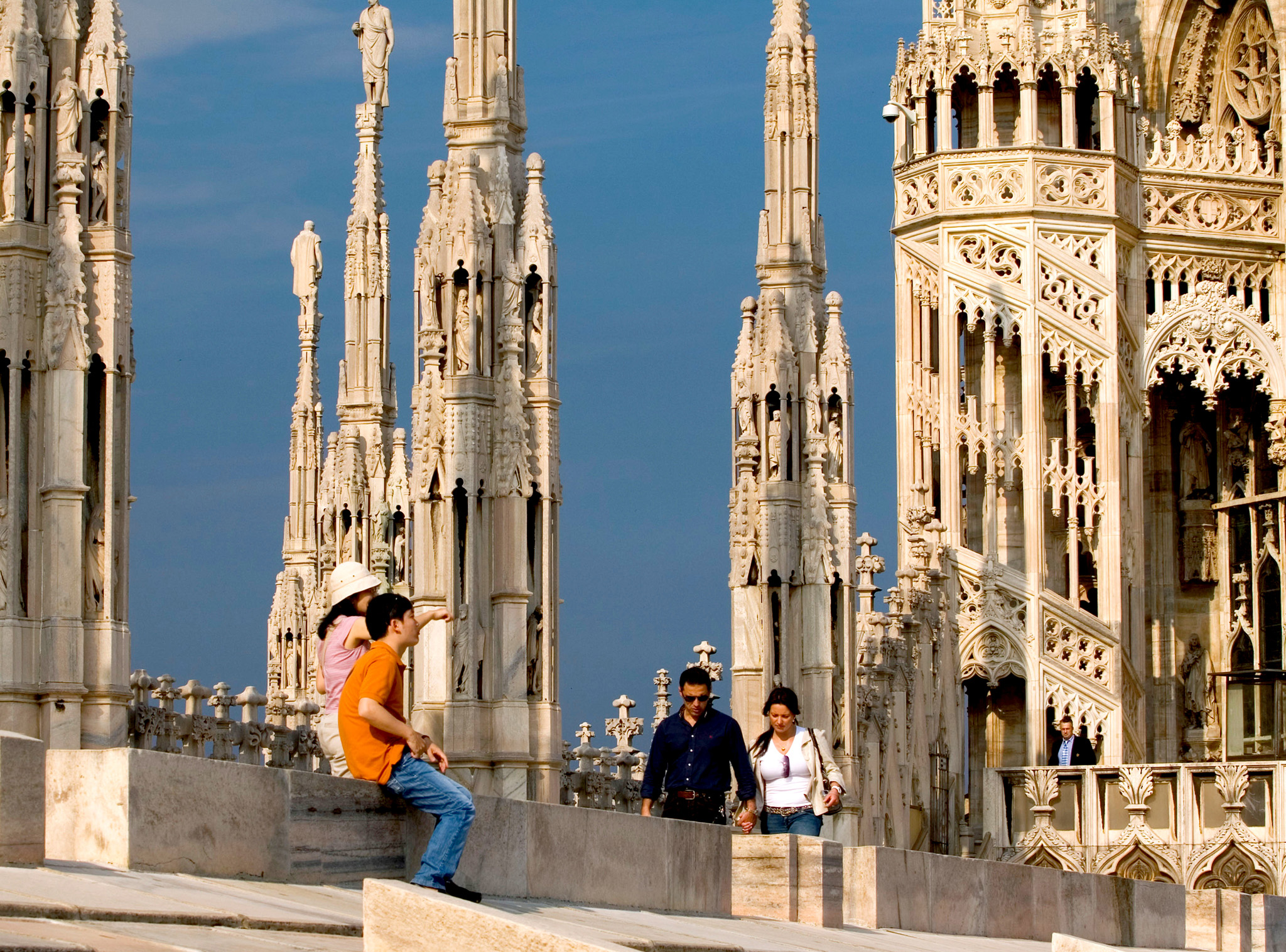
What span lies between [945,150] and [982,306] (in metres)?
2.09

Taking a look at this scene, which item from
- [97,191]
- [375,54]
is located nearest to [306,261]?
[375,54]

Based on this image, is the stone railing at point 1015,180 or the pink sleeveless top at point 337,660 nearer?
the pink sleeveless top at point 337,660

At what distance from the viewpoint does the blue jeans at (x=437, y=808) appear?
11266 mm

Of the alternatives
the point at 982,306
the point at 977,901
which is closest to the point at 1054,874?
the point at 977,901

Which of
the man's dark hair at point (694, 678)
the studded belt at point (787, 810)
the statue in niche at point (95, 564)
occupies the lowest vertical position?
the studded belt at point (787, 810)

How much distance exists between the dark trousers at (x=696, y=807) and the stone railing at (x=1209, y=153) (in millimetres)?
21999

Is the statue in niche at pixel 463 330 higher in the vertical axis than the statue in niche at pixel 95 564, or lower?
higher

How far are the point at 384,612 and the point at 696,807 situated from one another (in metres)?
4.41

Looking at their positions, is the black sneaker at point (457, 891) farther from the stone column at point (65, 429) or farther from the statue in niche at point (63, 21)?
the statue in niche at point (63, 21)

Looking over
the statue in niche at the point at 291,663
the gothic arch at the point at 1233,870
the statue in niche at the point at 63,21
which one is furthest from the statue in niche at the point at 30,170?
the gothic arch at the point at 1233,870

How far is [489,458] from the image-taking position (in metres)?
23.2

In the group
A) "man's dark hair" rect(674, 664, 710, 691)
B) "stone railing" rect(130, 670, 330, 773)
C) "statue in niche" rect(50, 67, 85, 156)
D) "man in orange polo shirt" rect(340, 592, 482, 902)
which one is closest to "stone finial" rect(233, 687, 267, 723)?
"stone railing" rect(130, 670, 330, 773)

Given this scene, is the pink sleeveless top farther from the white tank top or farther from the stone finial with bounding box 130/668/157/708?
the stone finial with bounding box 130/668/157/708

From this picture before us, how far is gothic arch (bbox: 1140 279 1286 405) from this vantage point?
117 feet
